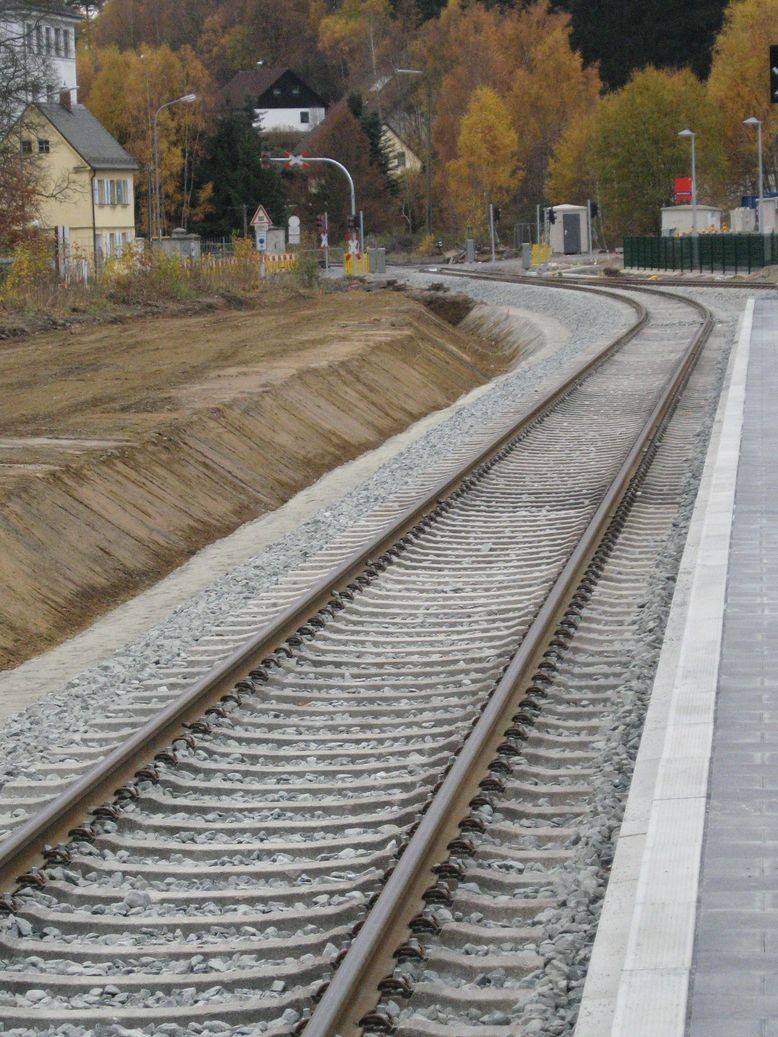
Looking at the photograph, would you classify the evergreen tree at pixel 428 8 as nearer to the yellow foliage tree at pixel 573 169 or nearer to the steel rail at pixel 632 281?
the yellow foliage tree at pixel 573 169

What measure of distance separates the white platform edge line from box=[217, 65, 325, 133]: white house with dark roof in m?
136

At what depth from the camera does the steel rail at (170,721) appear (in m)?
7.29

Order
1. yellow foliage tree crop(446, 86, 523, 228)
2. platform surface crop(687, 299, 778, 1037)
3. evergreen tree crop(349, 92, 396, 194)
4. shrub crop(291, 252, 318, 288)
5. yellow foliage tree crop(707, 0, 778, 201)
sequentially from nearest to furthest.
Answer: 1. platform surface crop(687, 299, 778, 1037)
2. shrub crop(291, 252, 318, 288)
3. yellow foliage tree crop(707, 0, 778, 201)
4. yellow foliage tree crop(446, 86, 523, 228)
5. evergreen tree crop(349, 92, 396, 194)

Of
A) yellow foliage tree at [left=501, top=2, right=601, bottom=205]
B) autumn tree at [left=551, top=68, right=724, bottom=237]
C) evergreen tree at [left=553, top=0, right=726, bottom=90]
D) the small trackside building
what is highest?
evergreen tree at [left=553, top=0, right=726, bottom=90]

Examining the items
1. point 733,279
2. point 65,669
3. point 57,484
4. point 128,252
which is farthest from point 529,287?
point 65,669

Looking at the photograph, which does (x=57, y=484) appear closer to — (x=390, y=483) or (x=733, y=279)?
(x=390, y=483)

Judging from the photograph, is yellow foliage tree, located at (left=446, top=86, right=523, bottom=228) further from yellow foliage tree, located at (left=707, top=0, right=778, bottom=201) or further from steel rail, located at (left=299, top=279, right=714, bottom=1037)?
steel rail, located at (left=299, top=279, right=714, bottom=1037)

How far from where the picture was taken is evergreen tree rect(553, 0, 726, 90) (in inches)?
4323

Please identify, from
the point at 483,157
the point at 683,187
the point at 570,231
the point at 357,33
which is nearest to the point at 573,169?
the point at 483,157

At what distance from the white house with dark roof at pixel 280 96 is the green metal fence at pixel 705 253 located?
74428mm

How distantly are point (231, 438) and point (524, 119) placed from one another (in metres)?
93.7

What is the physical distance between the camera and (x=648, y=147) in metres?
85.6

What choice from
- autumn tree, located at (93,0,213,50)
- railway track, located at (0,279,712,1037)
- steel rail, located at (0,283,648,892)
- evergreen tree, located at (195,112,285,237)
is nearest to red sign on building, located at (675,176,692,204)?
evergreen tree, located at (195,112,285,237)

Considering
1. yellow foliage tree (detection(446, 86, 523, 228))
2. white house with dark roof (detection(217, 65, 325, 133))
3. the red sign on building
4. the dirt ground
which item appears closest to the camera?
the dirt ground
